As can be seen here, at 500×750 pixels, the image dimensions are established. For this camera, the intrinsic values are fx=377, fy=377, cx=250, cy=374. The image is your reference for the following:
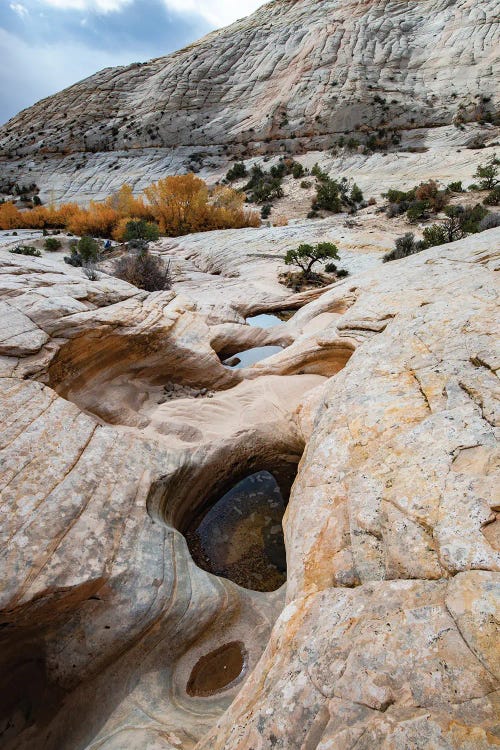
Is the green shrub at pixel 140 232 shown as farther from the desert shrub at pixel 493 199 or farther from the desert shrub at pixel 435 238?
the desert shrub at pixel 493 199

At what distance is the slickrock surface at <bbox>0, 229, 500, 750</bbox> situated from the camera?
2186 mm

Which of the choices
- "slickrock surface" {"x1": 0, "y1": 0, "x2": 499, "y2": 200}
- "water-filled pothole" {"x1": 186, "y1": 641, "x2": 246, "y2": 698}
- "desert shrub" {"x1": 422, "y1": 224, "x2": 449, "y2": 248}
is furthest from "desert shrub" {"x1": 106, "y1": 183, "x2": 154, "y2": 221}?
"water-filled pothole" {"x1": 186, "y1": 641, "x2": 246, "y2": 698}

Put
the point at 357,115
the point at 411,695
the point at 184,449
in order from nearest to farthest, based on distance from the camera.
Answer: the point at 411,695, the point at 184,449, the point at 357,115

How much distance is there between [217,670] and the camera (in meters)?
4.21

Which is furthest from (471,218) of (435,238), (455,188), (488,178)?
(488,178)

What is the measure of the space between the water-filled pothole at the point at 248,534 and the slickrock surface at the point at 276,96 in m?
39.0

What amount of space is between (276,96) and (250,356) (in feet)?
149

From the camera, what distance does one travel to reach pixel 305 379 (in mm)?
8367

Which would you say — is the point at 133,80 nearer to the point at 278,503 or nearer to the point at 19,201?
the point at 19,201

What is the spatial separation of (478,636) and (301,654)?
1121 millimetres

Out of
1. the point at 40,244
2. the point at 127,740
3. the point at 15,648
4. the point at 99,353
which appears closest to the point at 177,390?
the point at 99,353

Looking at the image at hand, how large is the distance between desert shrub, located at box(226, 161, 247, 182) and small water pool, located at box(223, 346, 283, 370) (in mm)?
32592

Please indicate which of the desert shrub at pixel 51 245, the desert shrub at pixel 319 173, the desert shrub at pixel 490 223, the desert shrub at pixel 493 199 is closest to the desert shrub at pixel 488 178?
the desert shrub at pixel 493 199

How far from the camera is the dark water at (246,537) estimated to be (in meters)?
5.62
